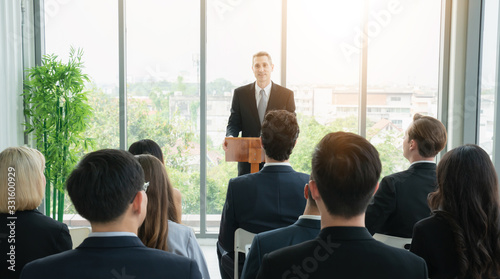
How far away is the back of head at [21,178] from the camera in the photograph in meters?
2.05

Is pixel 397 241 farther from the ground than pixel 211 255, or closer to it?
farther from the ground

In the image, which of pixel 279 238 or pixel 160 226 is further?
→ pixel 160 226

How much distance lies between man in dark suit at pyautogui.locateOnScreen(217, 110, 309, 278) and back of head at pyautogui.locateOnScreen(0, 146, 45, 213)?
953 mm

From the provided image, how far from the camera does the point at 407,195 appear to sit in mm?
2537

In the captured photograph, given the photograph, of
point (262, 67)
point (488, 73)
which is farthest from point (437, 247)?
point (488, 73)

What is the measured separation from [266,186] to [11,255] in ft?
4.05

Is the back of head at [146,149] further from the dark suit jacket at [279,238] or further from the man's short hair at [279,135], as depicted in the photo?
the dark suit jacket at [279,238]

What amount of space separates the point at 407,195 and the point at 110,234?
176cm

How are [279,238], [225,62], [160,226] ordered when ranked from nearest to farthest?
[279,238] < [160,226] < [225,62]

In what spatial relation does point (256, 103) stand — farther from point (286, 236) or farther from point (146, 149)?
point (286, 236)

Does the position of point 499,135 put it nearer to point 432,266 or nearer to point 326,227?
point 432,266

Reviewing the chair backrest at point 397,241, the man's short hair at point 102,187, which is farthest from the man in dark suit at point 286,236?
the chair backrest at point 397,241

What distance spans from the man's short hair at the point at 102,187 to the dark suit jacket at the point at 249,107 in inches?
137

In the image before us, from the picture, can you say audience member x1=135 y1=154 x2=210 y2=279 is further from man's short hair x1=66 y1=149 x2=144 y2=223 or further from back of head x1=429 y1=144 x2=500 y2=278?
back of head x1=429 y1=144 x2=500 y2=278
